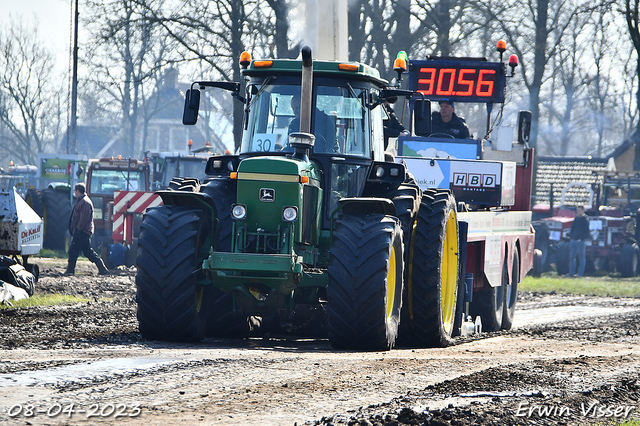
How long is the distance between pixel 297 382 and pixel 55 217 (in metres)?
19.0

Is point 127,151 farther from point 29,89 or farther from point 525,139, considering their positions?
point 525,139

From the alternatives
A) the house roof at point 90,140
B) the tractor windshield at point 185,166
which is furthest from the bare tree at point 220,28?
the house roof at point 90,140

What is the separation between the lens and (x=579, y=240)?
2536 cm

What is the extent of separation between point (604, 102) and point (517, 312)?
148ft

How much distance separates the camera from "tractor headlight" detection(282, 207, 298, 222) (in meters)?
7.71

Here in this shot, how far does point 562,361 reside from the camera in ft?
24.5

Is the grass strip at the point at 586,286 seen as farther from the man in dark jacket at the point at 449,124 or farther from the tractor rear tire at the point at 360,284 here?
the tractor rear tire at the point at 360,284

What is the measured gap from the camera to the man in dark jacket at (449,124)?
1388cm

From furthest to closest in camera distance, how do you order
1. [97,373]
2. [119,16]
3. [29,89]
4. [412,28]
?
[29,89], [412,28], [119,16], [97,373]

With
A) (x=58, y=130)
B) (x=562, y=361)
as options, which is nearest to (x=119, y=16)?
(x=562, y=361)

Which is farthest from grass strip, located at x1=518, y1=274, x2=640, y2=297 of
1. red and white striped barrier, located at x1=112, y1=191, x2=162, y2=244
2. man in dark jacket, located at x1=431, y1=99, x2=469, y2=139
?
red and white striped barrier, located at x1=112, y1=191, x2=162, y2=244

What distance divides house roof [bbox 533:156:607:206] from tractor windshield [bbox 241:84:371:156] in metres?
28.1

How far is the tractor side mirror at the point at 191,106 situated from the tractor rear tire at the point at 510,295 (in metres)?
5.70

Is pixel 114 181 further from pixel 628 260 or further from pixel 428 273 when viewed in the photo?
pixel 428 273
